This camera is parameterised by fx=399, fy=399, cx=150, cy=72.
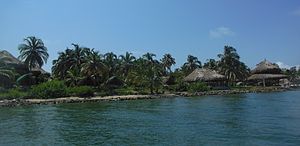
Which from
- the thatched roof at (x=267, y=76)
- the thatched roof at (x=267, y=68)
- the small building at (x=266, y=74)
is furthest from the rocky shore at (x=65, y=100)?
the thatched roof at (x=267, y=68)

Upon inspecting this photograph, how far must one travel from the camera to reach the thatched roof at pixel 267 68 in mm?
93125

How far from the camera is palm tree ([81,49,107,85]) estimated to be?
64062 mm

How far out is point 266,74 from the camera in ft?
302

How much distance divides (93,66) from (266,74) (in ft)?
150

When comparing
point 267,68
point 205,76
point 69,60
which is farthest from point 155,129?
point 267,68

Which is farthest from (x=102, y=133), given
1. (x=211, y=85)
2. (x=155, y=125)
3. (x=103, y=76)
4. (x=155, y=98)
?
(x=211, y=85)

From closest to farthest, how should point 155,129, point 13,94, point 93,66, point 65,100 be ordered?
point 155,129 → point 65,100 → point 13,94 → point 93,66

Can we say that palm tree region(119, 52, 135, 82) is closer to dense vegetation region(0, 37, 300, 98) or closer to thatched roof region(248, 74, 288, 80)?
dense vegetation region(0, 37, 300, 98)

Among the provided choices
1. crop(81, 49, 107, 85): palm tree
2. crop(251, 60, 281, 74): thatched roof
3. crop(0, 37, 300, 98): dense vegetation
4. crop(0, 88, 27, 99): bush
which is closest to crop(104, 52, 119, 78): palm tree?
crop(0, 37, 300, 98): dense vegetation

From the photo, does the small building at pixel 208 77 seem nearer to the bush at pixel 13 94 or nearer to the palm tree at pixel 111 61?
the palm tree at pixel 111 61

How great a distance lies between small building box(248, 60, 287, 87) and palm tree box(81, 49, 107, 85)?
41827 millimetres

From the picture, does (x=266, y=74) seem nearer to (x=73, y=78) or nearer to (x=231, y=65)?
(x=231, y=65)

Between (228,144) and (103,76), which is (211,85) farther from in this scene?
(228,144)

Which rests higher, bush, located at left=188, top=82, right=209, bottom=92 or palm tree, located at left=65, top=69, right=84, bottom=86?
palm tree, located at left=65, top=69, right=84, bottom=86
